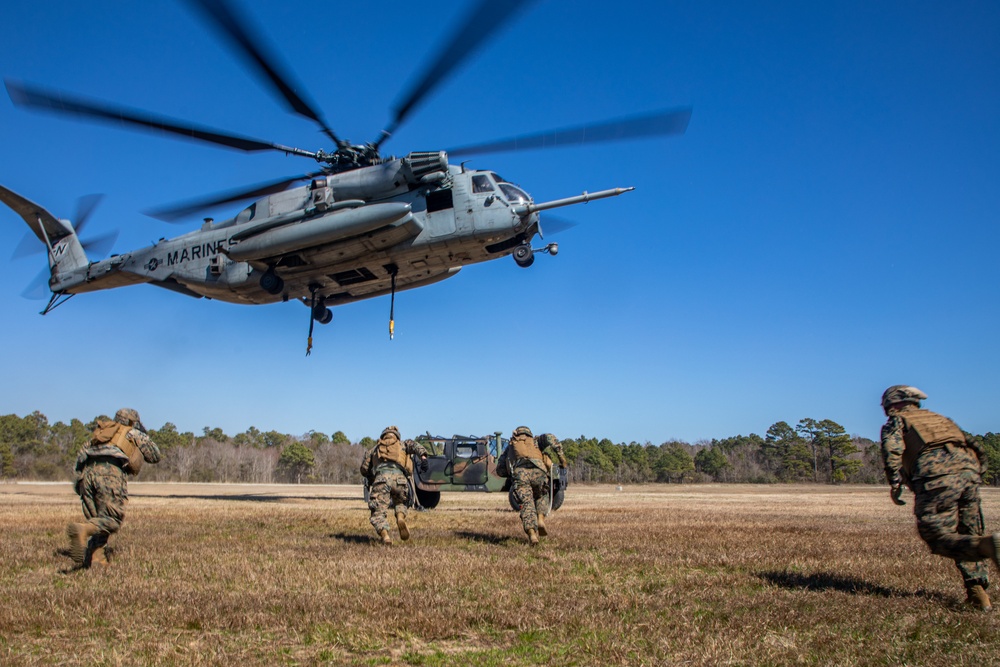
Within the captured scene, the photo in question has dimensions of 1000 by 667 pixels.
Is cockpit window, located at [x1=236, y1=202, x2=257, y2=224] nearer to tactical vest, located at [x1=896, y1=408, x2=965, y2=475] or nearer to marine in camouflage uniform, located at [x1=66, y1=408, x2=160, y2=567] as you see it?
marine in camouflage uniform, located at [x1=66, y1=408, x2=160, y2=567]

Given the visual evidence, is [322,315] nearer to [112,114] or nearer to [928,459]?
[112,114]

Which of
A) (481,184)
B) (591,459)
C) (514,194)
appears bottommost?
(591,459)

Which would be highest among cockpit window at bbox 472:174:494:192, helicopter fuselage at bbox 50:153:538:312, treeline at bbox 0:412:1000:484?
cockpit window at bbox 472:174:494:192

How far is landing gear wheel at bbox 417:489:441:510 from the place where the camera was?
621 inches

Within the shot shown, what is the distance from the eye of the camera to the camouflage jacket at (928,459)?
5230mm

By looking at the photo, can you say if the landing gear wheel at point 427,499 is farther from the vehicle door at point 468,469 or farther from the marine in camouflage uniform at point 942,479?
the marine in camouflage uniform at point 942,479

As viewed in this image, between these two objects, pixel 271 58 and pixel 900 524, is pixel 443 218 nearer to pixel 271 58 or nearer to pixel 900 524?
pixel 271 58

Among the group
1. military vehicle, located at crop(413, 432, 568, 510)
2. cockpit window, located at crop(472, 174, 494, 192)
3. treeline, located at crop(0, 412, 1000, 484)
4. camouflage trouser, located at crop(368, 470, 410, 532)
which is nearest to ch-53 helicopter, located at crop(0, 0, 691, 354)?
cockpit window, located at crop(472, 174, 494, 192)

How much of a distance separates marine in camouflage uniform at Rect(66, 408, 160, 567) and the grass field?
0.39 meters

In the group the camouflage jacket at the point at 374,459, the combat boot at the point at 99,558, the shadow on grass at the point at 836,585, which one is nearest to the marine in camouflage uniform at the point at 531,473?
the camouflage jacket at the point at 374,459

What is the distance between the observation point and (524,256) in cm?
1583

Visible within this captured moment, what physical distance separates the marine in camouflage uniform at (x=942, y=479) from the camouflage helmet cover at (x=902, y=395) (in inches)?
4.2

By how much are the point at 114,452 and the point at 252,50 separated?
23.4ft

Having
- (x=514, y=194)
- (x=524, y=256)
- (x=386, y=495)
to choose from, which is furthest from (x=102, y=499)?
(x=514, y=194)
